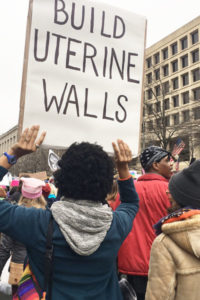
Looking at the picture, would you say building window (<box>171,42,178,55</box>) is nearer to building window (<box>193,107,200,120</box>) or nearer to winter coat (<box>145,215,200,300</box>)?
building window (<box>193,107,200,120</box>)

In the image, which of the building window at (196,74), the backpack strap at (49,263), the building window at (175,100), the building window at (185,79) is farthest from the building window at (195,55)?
the backpack strap at (49,263)

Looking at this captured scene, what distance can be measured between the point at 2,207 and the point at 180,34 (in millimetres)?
45585

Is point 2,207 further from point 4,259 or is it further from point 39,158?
point 39,158

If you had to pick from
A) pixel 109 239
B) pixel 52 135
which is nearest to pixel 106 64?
pixel 52 135

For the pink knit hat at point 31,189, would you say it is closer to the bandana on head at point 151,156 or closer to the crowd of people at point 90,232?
the bandana on head at point 151,156

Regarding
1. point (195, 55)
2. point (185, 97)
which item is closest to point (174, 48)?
point (195, 55)

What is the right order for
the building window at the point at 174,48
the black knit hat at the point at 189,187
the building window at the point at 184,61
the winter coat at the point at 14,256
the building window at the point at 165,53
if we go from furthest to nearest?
the building window at the point at 165,53 < the building window at the point at 174,48 < the building window at the point at 184,61 < the winter coat at the point at 14,256 < the black knit hat at the point at 189,187

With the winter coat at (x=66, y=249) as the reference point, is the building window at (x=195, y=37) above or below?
above

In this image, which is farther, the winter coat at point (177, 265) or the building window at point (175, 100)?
the building window at point (175, 100)

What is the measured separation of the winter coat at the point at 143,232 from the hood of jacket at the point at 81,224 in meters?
1.12

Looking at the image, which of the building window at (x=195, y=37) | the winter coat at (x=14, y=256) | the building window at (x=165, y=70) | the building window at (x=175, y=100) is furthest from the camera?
the building window at (x=165, y=70)

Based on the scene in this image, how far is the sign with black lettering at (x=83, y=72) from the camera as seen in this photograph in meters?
A: 2.24

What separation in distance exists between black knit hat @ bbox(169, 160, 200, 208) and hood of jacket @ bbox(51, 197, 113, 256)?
0.59 metres

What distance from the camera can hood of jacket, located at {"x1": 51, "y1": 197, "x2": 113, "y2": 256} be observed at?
1512mm
